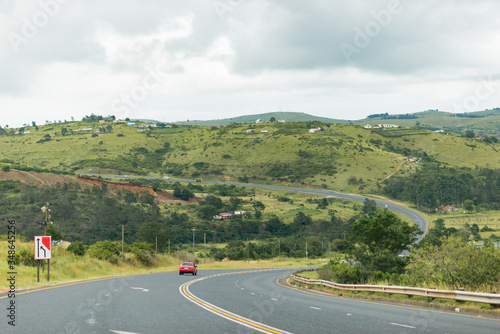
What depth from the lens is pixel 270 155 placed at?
168 metres

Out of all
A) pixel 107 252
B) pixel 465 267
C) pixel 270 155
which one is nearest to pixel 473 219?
pixel 270 155

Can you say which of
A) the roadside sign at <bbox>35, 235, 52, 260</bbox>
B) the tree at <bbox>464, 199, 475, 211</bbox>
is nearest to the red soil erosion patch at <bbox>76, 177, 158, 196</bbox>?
the tree at <bbox>464, 199, 475, 211</bbox>

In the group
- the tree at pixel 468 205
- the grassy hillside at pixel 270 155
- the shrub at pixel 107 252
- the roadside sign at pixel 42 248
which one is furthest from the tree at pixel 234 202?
the roadside sign at pixel 42 248

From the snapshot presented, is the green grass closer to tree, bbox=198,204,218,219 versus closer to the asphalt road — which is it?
tree, bbox=198,204,218,219

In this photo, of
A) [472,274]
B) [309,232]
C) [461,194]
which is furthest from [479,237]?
[472,274]

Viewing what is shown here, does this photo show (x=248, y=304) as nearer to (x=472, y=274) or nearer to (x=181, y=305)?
(x=181, y=305)

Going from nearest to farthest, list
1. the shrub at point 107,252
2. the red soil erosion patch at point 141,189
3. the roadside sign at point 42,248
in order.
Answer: the roadside sign at point 42,248, the shrub at point 107,252, the red soil erosion patch at point 141,189

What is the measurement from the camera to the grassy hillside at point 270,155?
154 m

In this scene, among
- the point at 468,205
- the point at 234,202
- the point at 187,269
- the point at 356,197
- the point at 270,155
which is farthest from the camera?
the point at 270,155

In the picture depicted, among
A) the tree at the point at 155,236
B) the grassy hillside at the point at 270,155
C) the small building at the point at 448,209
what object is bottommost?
the tree at the point at 155,236

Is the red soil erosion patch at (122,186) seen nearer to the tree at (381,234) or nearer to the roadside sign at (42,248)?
the tree at (381,234)

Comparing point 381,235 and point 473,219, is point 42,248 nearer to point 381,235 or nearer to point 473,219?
point 381,235

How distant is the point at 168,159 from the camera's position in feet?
603

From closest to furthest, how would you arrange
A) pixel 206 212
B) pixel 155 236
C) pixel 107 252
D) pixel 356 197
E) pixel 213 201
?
pixel 107 252 → pixel 155 236 → pixel 206 212 → pixel 213 201 → pixel 356 197
